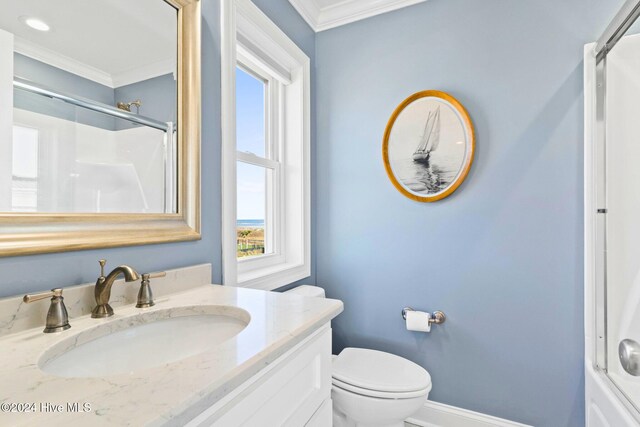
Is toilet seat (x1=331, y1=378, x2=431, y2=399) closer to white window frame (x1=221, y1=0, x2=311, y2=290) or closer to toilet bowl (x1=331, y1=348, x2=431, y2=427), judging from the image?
toilet bowl (x1=331, y1=348, x2=431, y2=427)

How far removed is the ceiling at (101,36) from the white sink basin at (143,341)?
684mm

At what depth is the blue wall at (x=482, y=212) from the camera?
148 centimetres

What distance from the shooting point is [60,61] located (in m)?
0.83

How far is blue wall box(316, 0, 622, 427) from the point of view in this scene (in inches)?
58.1

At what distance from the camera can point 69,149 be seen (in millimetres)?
824

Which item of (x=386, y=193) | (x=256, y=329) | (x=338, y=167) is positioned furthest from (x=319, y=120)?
(x=256, y=329)

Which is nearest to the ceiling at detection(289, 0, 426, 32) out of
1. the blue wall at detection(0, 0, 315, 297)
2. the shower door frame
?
the blue wall at detection(0, 0, 315, 297)

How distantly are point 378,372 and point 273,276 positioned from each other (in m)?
0.67

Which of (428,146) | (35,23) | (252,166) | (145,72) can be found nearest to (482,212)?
(428,146)

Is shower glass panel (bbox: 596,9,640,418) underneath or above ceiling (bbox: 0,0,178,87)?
underneath

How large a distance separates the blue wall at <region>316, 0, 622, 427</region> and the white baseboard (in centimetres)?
4

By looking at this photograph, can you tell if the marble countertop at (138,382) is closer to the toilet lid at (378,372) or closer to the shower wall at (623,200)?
the toilet lid at (378,372)

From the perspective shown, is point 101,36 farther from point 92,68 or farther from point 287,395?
point 287,395

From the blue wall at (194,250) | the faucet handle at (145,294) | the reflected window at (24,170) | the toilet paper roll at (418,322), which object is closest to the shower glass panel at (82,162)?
the reflected window at (24,170)
